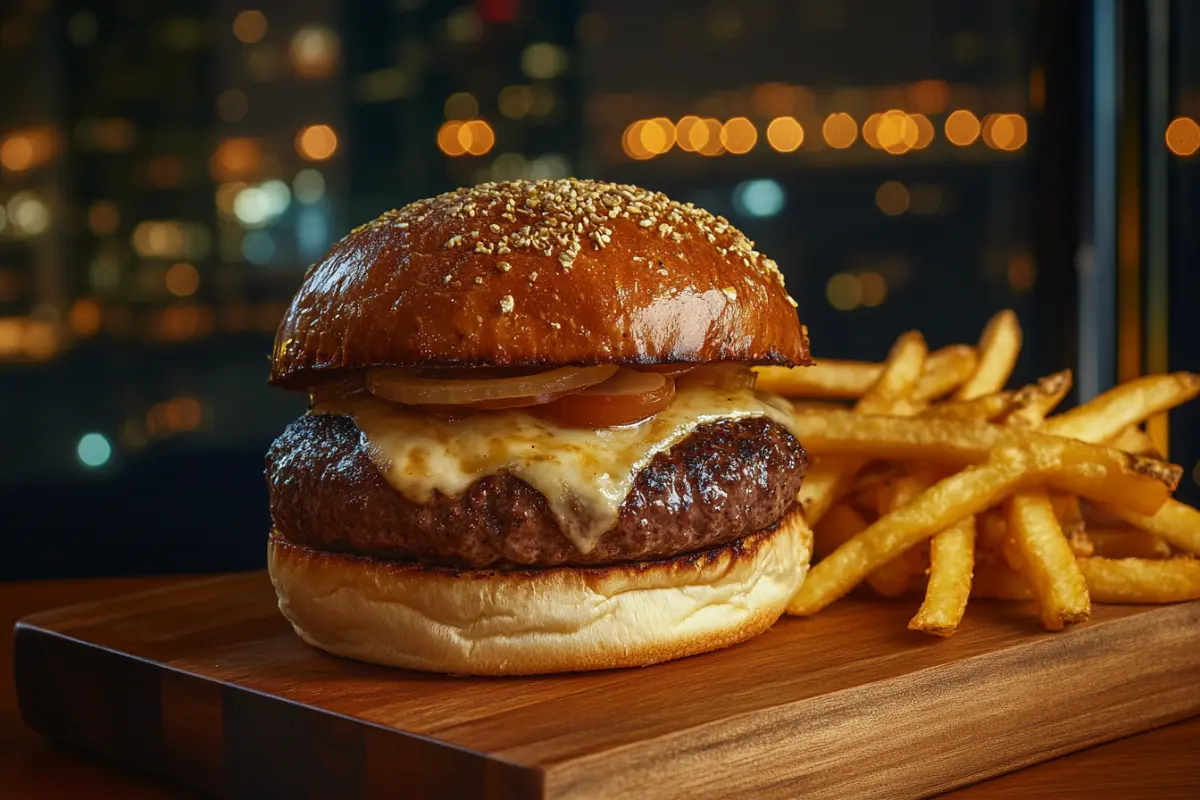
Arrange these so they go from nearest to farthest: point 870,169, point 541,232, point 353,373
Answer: point 541,232 → point 353,373 → point 870,169

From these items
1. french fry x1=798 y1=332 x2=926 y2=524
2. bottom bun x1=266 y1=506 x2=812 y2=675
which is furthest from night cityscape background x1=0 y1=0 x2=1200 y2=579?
bottom bun x1=266 y1=506 x2=812 y2=675

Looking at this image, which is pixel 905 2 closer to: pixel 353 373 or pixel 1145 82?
pixel 1145 82

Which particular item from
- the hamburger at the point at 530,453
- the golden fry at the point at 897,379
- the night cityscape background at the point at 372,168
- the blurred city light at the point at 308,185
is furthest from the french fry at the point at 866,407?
the blurred city light at the point at 308,185

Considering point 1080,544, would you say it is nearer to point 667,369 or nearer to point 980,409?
point 980,409

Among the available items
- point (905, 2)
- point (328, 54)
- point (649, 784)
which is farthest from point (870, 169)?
point (649, 784)

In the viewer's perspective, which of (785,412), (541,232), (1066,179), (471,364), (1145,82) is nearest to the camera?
(471,364)

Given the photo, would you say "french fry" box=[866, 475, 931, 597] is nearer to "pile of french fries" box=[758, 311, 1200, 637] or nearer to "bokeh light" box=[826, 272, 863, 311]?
"pile of french fries" box=[758, 311, 1200, 637]

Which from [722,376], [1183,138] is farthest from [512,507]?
[1183,138]
